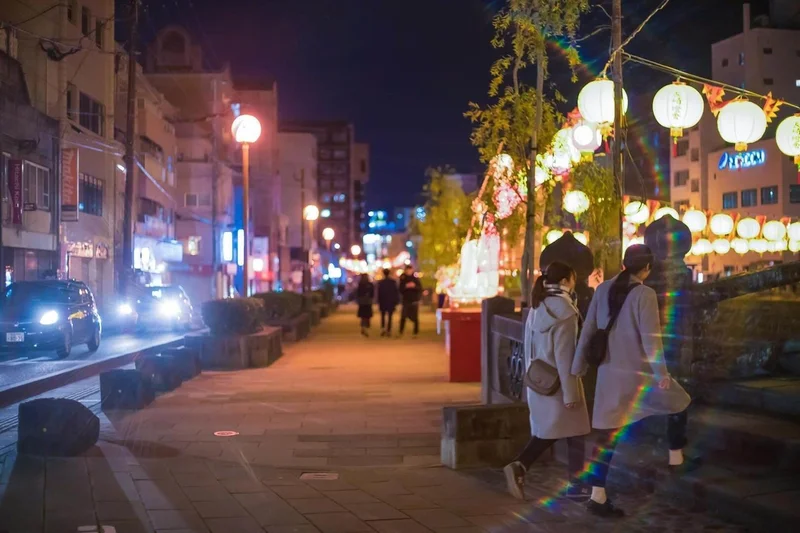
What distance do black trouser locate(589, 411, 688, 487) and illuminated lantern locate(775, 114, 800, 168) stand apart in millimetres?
8609

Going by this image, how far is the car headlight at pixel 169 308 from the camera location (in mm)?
31984

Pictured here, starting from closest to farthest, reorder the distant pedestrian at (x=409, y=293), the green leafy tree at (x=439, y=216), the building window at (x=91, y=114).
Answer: the distant pedestrian at (x=409, y=293) → the building window at (x=91, y=114) → the green leafy tree at (x=439, y=216)

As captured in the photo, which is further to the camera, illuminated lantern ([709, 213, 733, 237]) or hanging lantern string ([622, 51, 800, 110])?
illuminated lantern ([709, 213, 733, 237])

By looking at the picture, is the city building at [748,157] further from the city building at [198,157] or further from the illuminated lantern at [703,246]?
the city building at [198,157]

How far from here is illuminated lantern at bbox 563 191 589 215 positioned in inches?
536

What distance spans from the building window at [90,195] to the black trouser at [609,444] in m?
33.8

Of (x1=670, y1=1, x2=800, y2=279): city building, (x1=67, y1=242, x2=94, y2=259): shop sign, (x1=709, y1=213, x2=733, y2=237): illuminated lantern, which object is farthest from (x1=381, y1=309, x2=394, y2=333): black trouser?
(x1=670, y1=1, x2=800, y2=279): city building

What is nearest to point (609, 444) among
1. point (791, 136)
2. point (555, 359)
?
point (555, 359)

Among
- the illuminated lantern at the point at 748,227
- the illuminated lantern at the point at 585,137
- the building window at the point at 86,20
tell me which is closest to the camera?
the illuminated lantern at the point at 585,137

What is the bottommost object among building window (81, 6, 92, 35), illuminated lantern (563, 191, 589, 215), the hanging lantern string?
illuminated lantern (563, 191, 589, 215)

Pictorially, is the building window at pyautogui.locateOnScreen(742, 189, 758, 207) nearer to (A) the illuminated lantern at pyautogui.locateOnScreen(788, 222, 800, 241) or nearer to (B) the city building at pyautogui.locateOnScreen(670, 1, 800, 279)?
(B) the city building at pyautogui.locateOnScreen(670, 1, 800, 279)

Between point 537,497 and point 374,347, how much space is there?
16.3 m

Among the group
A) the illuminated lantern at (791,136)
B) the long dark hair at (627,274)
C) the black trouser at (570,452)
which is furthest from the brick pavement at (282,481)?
the illuminated lantern at (791,136)

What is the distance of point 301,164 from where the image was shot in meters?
81.8
